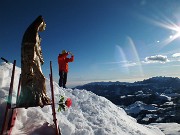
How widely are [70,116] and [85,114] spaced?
1.65m

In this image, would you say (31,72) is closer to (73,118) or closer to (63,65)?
(73,118)

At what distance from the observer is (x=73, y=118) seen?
1340cm

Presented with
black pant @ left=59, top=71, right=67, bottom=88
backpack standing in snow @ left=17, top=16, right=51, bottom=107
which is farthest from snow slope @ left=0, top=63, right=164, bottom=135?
backpack standing in snow @ left=17, top=16, right=51, bottom=107

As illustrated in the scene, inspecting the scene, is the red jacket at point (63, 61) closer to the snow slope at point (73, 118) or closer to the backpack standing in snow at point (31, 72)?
the snow slope at point (73, 118)

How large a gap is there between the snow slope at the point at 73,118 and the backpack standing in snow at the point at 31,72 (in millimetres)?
1313

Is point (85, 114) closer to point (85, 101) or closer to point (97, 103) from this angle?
point (85, 101)

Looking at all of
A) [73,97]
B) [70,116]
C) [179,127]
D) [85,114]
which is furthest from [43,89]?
[179,127]

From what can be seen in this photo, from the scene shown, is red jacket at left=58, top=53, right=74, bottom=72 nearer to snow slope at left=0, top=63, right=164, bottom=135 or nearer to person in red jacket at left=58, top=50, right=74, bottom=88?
person in red jacket at left=58, top=50, right=74, bottom=88

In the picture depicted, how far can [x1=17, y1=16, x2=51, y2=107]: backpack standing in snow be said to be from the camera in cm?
878

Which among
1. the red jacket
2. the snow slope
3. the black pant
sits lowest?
the snow slope

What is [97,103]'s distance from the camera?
704 inches

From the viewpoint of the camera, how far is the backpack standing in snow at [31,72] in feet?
28.8

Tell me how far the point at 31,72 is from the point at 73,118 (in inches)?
202

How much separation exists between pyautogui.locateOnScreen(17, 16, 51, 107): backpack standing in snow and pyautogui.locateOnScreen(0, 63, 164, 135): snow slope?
51.7 inches
